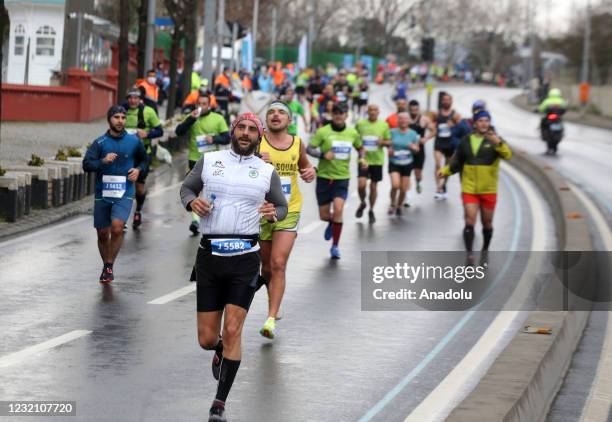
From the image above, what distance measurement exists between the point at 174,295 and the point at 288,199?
1.95 m

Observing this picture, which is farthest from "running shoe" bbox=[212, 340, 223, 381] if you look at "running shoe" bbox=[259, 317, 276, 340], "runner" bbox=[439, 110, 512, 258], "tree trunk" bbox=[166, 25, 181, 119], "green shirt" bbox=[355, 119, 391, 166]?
"tree trunk" bbox=[166, 25, 181, 119]

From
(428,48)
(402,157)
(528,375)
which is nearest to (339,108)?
(402,157)

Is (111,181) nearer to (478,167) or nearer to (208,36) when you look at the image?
(478,167)

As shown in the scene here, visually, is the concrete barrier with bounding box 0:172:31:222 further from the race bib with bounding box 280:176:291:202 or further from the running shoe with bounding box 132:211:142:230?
the race bib with bounding box 280:176:291:202

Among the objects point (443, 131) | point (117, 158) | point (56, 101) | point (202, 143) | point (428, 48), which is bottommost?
point (117, 158)

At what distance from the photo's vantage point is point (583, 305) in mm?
14055

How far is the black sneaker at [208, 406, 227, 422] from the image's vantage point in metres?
8.41

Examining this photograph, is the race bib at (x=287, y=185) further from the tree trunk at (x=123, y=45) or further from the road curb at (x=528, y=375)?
the tree trunk at (x=123, y=45)

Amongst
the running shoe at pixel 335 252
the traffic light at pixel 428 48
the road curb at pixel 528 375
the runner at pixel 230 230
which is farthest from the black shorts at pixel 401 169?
the traffic light at pixel 428 48

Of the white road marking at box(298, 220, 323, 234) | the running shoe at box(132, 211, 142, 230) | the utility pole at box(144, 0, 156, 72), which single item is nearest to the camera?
the running shoe at box(132, 211, 142, 230)

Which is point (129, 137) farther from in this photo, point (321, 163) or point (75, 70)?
point (75, 70)

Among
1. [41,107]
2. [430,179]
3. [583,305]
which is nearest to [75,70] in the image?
[41,107]

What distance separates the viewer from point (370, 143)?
2136 cm

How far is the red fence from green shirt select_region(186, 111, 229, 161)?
2027cm
